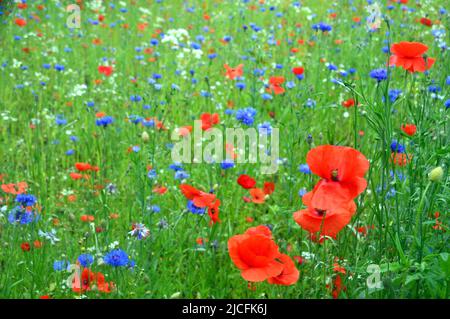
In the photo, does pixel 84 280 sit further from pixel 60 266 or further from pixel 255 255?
pixel 255 255

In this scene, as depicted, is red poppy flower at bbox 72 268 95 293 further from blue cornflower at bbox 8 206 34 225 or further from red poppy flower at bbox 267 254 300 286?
red poppy flower at bbox 267 254 300 286

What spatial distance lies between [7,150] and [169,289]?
1.51 m

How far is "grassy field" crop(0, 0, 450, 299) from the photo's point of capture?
5.27 feet

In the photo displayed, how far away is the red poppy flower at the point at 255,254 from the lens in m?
1.28

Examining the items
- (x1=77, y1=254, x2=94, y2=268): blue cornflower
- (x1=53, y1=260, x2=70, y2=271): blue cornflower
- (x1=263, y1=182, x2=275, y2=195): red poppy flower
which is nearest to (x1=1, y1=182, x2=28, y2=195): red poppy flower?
(x1=53, y1=260, x2=70, y2=271): blue cornflower

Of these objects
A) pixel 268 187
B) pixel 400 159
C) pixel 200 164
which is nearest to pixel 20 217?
pixel 268 187

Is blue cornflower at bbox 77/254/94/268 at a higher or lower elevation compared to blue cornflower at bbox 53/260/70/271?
higher

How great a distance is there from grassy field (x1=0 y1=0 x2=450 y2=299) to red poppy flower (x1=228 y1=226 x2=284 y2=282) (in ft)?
0.12

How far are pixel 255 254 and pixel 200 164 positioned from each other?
147 centimetres

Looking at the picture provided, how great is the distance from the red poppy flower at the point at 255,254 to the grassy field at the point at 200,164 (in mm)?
36

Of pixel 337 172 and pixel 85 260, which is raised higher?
pixel 337 172

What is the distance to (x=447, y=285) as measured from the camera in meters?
1.27

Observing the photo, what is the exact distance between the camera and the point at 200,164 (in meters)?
2.73
